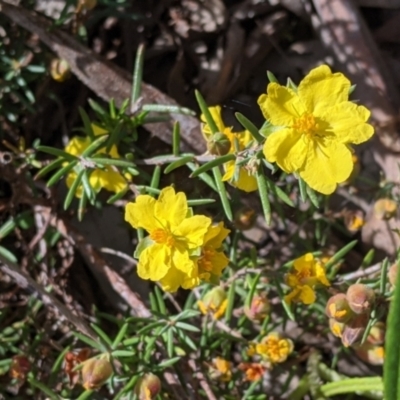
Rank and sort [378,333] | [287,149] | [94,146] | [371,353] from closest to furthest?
[287,149], [94,146], [378,333], [371,353]

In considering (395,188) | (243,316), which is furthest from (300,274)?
(395,188)

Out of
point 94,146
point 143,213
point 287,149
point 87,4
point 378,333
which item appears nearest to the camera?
point 287,149

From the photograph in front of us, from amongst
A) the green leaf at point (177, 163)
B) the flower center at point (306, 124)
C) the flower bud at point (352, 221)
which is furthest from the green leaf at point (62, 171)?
the flower bud at point (352, 221)

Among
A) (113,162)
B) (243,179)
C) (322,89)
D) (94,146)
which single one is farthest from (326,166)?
(94,146)

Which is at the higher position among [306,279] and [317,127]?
[317,127]

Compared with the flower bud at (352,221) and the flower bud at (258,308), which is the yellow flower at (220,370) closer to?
the flower bud at (258,308)

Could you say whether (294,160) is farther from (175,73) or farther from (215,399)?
(175,73)

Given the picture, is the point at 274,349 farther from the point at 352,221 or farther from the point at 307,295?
the point at 352,221
